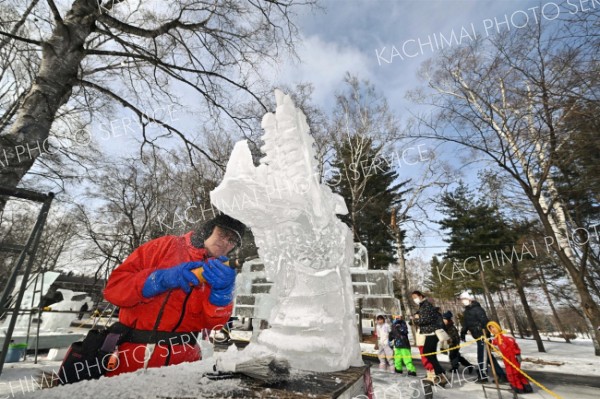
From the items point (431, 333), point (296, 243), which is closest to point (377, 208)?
point (431, 333)

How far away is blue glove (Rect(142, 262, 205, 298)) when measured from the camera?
A: 5.76 ft

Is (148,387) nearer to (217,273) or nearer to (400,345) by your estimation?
(217,273)

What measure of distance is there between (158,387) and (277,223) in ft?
3.89

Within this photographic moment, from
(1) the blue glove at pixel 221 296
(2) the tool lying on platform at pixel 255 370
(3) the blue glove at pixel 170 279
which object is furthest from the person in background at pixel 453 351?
(3) the blue glove at pixel 170 279

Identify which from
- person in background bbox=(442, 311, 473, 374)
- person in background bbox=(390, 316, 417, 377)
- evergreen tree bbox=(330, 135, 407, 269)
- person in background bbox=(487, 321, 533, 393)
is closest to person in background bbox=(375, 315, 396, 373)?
person in background bbox=(390, 316, 417, 377)

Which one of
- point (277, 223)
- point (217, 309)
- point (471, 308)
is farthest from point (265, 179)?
point (471, 308)

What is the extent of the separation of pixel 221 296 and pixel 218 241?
41 cm

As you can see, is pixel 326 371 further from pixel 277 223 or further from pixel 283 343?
pixel 277 223

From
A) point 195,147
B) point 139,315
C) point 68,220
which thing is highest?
point 68,220

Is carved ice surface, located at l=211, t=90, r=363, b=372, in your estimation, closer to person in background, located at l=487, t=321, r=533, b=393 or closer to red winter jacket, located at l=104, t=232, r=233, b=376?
red winter jacket, located at l=104, t=232, r=233, b=376

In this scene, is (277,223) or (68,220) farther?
(68,220)

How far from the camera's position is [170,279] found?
5.76 ft

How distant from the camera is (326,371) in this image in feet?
4.99

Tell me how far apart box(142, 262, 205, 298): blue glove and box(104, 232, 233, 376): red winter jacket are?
0.06m
